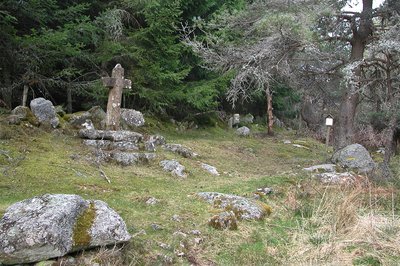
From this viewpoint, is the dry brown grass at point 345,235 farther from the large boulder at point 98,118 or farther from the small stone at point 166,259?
the large boulder at point 98,118

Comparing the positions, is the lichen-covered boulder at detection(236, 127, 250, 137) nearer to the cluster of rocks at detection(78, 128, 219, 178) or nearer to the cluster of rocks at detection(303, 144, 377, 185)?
the cluster of rocks at detection(303, 144, 377, 185)

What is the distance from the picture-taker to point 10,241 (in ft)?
10.8

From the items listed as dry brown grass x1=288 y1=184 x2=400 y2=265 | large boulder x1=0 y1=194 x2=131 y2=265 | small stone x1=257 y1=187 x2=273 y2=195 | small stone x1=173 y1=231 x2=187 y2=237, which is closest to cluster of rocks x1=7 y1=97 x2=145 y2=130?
small stone x1=257 y1=187 x2=273 y2=195

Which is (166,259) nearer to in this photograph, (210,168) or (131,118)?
(210,168)

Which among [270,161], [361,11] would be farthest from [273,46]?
[270,161]

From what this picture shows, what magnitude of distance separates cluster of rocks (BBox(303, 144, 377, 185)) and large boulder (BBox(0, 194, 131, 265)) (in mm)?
5238

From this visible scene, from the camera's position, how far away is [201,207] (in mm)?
5504

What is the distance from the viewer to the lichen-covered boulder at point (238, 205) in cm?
538

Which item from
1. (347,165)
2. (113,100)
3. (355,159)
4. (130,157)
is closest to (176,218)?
(130,157)

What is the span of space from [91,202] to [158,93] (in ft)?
25.8

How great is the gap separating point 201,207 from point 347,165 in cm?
508

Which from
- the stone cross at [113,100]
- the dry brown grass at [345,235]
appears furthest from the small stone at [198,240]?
the stone cross at [113,100]

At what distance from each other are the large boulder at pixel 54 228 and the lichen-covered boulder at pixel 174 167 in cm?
352

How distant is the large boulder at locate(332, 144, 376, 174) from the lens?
909cm
